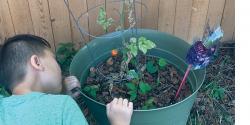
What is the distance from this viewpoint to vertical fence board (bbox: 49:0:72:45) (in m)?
1.98

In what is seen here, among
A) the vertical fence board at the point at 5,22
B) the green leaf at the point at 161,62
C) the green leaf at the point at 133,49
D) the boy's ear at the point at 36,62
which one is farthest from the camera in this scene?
the vertical fence board at the point at 5,22

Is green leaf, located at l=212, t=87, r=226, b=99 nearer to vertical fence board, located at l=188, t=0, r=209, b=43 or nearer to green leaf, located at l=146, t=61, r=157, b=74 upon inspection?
vertical fence board, located at l=188, t=0, r=209, b=43

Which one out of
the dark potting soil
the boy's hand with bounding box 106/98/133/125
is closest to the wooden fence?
the dark potting soil

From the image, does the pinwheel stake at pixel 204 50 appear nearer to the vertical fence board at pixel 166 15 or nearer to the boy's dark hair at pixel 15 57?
the vertical fence board at pixel 166 15

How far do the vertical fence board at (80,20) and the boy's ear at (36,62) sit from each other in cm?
52

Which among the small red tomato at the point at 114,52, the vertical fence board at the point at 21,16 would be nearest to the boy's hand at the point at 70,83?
the small red tomato at the point at 114,52

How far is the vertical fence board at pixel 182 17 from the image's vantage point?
2051mm

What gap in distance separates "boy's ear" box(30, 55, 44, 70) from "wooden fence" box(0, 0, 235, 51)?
511mm

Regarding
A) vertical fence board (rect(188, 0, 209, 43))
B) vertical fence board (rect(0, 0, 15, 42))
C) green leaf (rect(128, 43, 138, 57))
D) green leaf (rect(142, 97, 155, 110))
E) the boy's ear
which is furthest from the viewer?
vertical fence board (rect(188, 0, 209, 43))

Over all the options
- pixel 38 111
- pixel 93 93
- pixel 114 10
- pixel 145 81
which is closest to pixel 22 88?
pixel 38 111

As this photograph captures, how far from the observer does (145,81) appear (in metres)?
1.84

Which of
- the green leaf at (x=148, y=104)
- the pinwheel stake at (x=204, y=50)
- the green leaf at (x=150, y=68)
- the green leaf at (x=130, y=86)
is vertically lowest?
the green leaf at (x=148, y=104)

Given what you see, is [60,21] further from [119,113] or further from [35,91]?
[119,113]

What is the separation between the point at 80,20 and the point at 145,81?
0.46 meters
